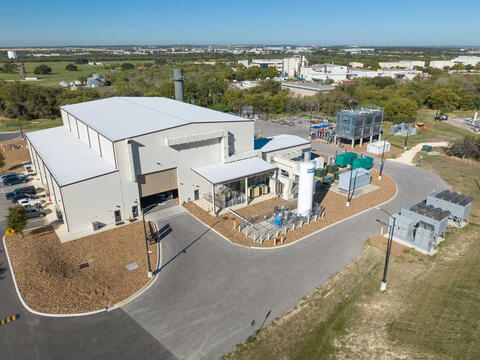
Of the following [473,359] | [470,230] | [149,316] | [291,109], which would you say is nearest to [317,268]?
[473,359]

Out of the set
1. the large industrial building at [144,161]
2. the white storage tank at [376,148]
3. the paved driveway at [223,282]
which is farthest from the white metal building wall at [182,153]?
the white storage tank at [376,148]

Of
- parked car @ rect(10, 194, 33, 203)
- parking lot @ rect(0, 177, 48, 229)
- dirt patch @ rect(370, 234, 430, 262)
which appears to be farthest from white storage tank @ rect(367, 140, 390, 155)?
parked car @ rect(10, 194, 33, 203)

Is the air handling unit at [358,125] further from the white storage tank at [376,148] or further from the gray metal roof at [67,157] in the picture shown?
the gray metal roof at [67,157]

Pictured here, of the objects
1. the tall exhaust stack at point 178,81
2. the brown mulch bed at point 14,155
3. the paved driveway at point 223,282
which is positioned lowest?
the paved driveway at point 223,282

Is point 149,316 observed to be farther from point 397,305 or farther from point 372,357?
point 397,305

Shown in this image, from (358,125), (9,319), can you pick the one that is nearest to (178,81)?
(358,125)

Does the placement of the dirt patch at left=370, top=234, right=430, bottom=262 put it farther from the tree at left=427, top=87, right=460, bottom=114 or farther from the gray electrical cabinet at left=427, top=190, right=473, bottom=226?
the tree at left=427, top=87, right=460, bottom=114
